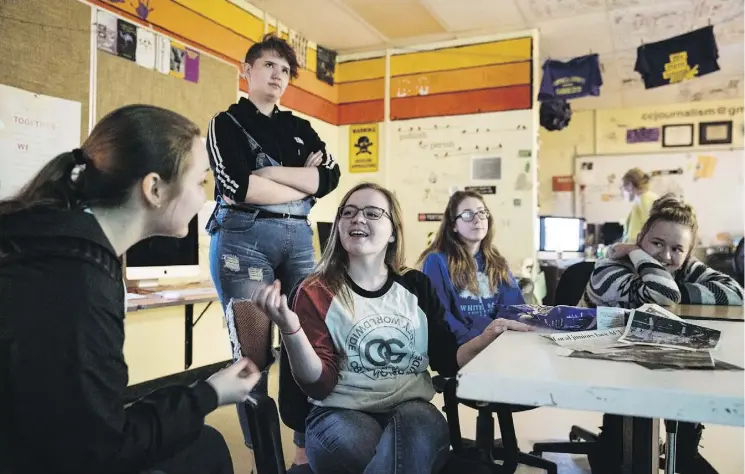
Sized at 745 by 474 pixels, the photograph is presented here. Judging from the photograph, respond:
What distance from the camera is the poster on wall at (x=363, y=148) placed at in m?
5.30

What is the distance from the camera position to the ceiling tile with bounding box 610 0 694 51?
429 centimetres

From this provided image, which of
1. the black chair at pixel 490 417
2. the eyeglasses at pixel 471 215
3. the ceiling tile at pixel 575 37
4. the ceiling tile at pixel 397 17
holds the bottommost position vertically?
the black chair at pixel 490 417

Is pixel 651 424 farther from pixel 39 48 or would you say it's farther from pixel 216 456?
pixel 39 48

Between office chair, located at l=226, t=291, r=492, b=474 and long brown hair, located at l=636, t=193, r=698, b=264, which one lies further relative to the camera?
long brown hair, located at l=636, t=193, r=698, b=264

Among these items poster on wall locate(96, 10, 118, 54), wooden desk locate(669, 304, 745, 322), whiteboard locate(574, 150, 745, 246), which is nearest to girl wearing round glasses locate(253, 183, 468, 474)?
wooden desk locate(669, 304, 745, 322)

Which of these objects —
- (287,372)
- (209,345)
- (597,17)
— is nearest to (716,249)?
(597,17)

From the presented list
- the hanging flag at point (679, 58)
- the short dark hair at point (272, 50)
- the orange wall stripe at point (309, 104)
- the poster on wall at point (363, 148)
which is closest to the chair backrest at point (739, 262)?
the hanging flag at point (679, 58)

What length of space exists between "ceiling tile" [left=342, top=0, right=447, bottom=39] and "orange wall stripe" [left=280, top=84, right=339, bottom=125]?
83 cm

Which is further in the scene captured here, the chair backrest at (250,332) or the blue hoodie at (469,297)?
the blue hoodie at (469,297)

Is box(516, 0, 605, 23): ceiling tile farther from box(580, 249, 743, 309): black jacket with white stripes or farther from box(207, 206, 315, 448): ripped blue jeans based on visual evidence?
box(207, 206, 315, 448): ripped blue jeans

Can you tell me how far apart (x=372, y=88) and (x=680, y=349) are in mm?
4626

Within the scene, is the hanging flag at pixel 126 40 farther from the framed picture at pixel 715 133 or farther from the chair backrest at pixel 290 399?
the framed picture at pixel 715 133

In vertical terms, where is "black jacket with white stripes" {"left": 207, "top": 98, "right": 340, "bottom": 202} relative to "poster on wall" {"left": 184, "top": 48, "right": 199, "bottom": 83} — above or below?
below

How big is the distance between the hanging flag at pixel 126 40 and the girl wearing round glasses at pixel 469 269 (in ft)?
6.89
